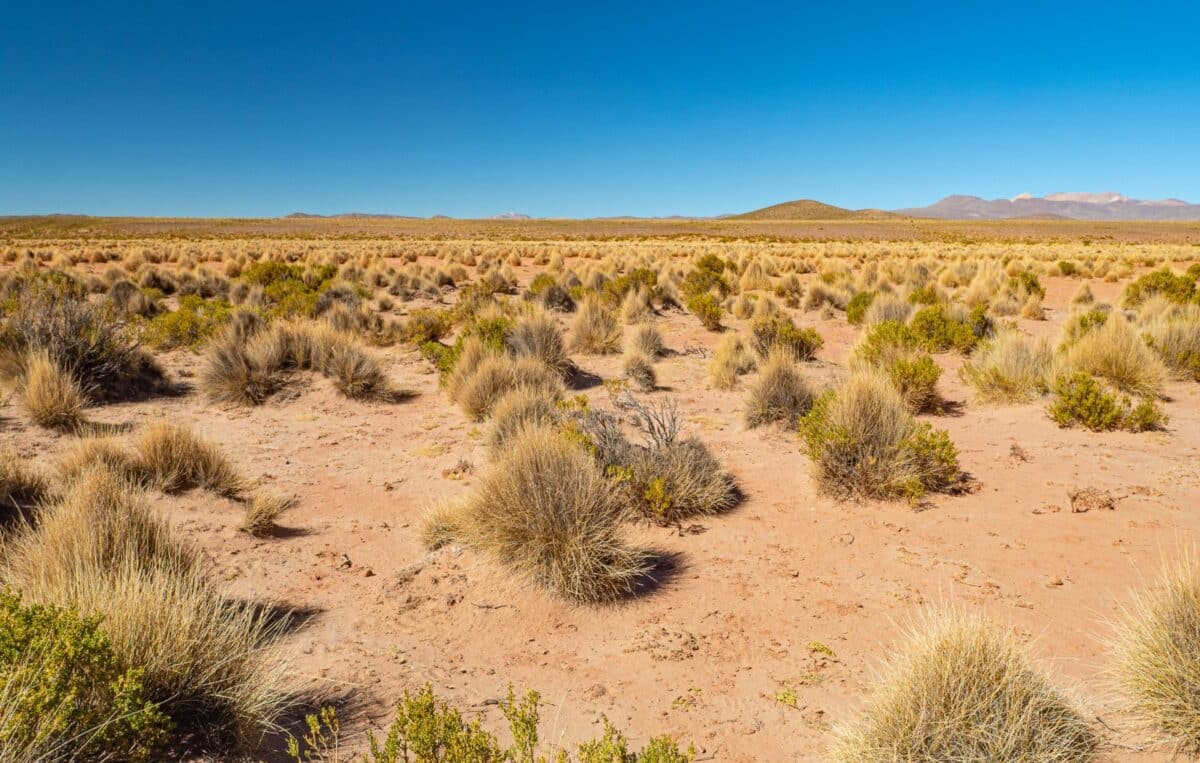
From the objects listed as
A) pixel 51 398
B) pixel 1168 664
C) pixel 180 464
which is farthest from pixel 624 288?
pixel 1168 664

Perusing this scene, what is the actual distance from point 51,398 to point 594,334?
24.2 feet

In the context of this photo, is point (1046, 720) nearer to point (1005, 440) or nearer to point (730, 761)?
point (730, 761)

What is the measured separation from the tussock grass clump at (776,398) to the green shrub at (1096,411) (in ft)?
8.38

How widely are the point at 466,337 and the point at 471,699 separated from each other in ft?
22.7

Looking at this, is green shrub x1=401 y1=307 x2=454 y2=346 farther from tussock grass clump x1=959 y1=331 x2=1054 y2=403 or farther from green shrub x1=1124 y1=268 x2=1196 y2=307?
green shrub x1=1124 y1=268 x2=1196 y2=307

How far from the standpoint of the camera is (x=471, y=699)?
10.3 feet

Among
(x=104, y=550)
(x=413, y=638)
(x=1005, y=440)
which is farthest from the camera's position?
(x=1005, y=440)

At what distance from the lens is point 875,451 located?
555 centimetres

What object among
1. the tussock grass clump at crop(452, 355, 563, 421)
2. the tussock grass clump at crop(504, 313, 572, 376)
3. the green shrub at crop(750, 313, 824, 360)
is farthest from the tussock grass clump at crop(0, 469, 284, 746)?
the green shrub at crop(750, 313, 824, 360)

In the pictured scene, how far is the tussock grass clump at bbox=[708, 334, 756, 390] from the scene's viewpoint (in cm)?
921

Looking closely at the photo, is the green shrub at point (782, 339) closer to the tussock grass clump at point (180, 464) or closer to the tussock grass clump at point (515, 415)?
the tussock grass clump at point (515, 415)

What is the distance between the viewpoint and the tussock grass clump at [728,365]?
9211mm

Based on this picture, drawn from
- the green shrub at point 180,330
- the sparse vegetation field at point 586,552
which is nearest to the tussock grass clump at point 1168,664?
the sparse vegetation field at point 586,552

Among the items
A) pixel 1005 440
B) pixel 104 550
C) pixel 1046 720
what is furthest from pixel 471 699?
pixel 1005 440
